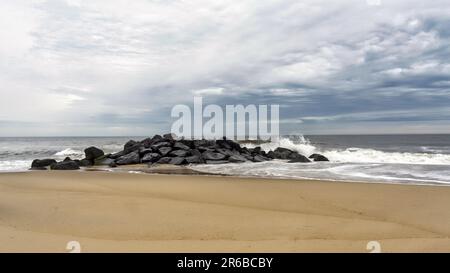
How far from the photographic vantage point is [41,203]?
7918mm

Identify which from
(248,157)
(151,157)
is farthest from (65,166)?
(248,157)

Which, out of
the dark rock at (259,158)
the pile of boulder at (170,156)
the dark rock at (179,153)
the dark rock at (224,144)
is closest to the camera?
the pile of boulder at (170,156)

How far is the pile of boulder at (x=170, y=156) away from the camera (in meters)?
20.5

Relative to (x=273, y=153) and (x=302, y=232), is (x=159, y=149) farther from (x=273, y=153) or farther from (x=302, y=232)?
(x=302, y=232)

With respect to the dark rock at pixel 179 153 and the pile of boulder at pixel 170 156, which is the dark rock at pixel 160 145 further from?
the dark rock at pixel 179 153

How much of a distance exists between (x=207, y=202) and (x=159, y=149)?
1495 centimetres

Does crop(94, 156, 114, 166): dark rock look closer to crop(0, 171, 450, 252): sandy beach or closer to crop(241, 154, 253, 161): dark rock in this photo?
crop(241, 154, 253, 161): dark rock

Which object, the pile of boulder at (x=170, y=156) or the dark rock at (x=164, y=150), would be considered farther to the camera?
the dark rock at (x=164, y=150)

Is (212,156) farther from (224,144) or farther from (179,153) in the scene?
(224,144)

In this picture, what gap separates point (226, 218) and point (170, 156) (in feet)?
51.2

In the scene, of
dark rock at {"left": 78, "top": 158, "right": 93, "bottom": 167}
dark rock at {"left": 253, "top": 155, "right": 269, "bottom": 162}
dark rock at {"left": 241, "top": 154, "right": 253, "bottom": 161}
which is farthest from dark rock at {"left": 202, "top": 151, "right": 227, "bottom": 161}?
dark rock at {"left": 78, "top": 158, "right": 93, "bottom": 167}

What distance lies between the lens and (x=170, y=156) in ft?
71.1

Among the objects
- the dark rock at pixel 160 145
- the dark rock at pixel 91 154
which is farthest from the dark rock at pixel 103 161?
the dark rock at pixel 160 145
